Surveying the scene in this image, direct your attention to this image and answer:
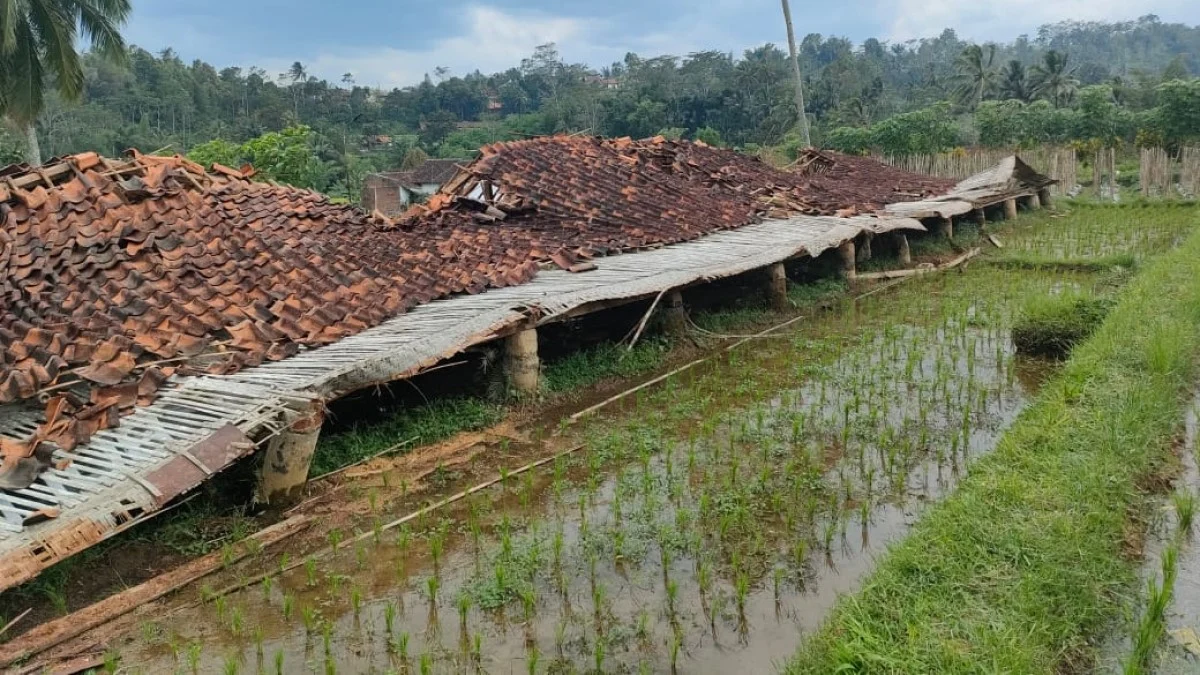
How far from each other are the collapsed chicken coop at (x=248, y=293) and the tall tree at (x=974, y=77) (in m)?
32.9

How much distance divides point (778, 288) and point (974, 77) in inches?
1460

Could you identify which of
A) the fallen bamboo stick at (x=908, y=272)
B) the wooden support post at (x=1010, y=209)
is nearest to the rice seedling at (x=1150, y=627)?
the fallen bamboo stick at (x=908, y=272)

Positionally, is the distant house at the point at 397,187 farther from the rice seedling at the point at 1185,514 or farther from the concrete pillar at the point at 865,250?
the rice seedling at the point at 1185,514

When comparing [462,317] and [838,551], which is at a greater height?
[462,317]

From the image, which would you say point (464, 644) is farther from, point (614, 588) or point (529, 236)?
point (529, 236)

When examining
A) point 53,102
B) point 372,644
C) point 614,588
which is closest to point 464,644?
point 372,644

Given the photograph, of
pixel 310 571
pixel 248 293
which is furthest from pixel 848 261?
pixel 310 571

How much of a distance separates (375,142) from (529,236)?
41227 millimetres

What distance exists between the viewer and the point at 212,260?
7293 millimetres

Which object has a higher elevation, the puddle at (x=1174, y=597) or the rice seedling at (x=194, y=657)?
the rice seedling at (x=194, y=657)

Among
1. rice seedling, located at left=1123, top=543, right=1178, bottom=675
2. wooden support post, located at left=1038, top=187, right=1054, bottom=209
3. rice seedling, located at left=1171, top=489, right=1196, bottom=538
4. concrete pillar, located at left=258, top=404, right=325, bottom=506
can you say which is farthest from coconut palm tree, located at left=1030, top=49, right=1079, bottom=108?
concrete pillar, located at left=258, top=404, right=325, bottom=506

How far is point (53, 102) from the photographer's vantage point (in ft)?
134

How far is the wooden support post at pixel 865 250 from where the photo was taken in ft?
42.1

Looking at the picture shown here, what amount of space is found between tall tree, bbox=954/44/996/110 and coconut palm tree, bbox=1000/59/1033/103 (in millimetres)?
677
